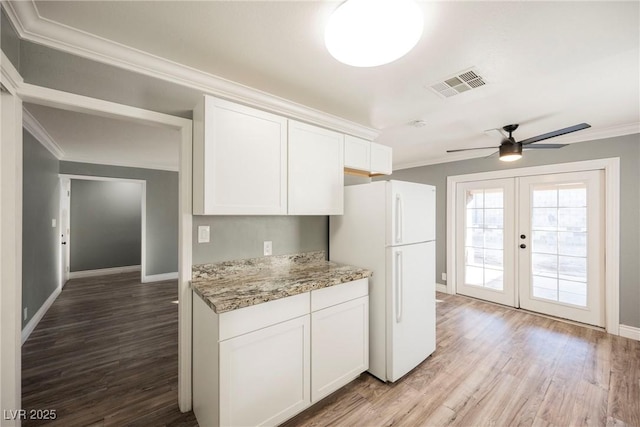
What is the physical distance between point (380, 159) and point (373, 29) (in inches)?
67.4

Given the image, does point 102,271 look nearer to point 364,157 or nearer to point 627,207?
point 364,157

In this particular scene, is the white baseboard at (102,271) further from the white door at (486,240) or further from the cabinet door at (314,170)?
the white door at (486,240)

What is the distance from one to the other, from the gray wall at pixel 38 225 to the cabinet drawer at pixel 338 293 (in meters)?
3.30

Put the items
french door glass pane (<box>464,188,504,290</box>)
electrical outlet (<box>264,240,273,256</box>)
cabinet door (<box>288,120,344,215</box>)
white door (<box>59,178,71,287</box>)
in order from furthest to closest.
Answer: white door (<box>59,178,71,287</box>), french door glass pane (<box>464,188,504,290</box>), electrical outlet (<box>264,240,273,256</box>), cabinet door (<box>288,120,344,215</box>)

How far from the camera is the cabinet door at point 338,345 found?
1.89m

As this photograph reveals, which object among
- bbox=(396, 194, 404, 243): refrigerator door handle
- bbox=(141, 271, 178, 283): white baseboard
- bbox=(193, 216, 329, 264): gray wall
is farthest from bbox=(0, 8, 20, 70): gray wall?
bbox=(141, 271, 178, 283): white baseboard

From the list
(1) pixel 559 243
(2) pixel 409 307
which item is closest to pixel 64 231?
(2) pixel 409 307

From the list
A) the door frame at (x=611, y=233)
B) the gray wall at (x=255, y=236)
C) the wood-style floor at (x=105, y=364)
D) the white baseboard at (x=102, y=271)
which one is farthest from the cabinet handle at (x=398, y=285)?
the white baseboard at (x=102, y=271)

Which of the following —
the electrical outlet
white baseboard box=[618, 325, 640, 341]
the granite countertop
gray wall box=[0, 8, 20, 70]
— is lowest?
white baseboard box=[618, 325, 640, 341]

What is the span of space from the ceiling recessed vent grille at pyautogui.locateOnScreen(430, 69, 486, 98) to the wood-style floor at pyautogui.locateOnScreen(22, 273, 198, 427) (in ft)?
9.80

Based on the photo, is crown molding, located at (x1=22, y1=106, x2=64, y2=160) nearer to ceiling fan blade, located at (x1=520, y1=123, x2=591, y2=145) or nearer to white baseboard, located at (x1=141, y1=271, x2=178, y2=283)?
white baseboard, located at (x1=141, y1=271, x2=178, y2=283)

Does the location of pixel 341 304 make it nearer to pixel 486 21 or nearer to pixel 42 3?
pixel 486 21

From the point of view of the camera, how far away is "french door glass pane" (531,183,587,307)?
3.36m

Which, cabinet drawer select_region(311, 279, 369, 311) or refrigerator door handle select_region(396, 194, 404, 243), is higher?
refrigerator door handle select_region(396, 194, 404, 243)
